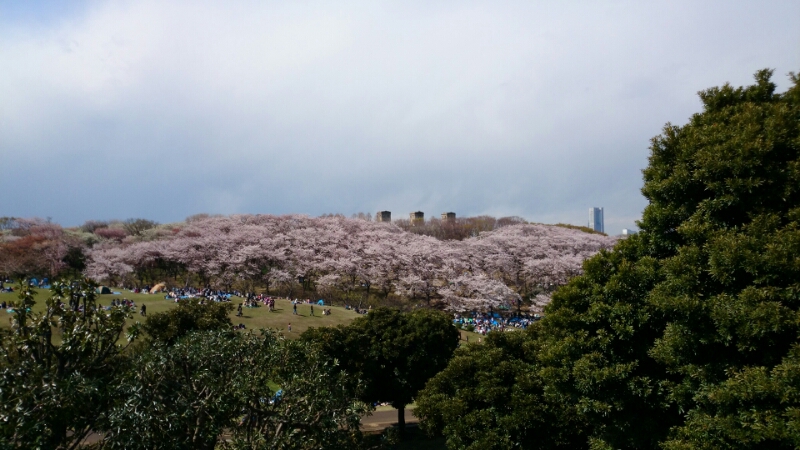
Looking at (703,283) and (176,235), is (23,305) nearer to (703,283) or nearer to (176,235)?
(703,283)

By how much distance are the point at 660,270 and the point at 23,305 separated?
35.2 ft

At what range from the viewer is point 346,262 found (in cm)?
4647

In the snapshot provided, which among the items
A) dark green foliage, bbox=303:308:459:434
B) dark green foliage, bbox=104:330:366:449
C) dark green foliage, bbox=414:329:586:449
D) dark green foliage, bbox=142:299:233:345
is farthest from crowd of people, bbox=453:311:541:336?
dark green foliage, bbox=104:330:366:449

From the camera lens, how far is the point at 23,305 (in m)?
8.37

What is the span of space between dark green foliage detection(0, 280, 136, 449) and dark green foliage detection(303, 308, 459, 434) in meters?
9.07

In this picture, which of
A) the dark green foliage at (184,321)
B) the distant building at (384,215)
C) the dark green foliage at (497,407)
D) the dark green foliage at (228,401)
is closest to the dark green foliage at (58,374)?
the dark green foliage at (228,401)

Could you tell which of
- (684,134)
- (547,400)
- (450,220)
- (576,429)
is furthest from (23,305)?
(450,220)

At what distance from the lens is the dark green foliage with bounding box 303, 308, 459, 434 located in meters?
17.8

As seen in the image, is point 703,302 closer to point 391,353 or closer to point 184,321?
point 391,353

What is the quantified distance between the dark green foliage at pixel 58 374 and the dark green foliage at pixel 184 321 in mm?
6667

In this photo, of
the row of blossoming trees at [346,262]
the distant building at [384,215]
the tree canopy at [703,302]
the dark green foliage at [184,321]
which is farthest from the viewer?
the distant building at [384,215]

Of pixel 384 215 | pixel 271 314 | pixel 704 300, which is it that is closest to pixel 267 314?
pixel 271 314

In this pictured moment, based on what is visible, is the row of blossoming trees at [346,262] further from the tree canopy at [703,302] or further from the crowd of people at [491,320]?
the tree canopy at [703,302]

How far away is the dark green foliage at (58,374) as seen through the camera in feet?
21.3
